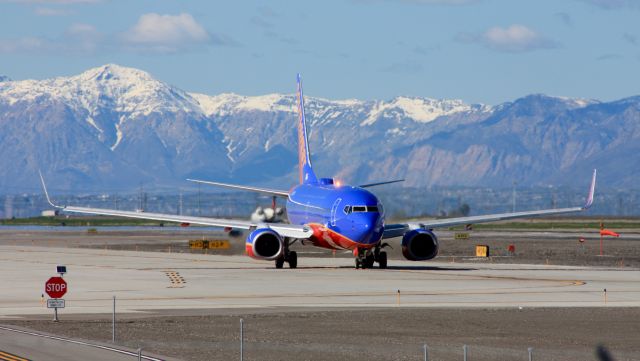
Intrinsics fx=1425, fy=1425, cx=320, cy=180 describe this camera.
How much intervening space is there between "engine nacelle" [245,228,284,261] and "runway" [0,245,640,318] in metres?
0.99

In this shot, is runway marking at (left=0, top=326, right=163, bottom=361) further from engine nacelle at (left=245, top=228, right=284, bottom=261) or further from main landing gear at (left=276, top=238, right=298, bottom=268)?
→ main landing gear at (left=276, top=238, right=298, bottom=268)

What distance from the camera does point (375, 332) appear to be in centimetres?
4638

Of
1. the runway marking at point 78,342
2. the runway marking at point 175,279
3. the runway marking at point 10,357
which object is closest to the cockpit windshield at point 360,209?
the runway marking at point 175,279

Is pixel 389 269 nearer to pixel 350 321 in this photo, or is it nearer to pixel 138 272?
pixel 138 272

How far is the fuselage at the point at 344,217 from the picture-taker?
76375mm

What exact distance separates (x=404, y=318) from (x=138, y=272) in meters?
31.6

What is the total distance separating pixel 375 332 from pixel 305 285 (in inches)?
837

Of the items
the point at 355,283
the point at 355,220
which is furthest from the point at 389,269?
the point at 355,283

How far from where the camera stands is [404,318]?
5081cm

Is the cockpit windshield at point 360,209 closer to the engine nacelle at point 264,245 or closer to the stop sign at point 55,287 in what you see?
the engine nacelle at point 264,245

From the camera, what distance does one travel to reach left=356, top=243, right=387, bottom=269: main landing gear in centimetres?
8062

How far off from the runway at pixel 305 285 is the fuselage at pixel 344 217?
5.96ft

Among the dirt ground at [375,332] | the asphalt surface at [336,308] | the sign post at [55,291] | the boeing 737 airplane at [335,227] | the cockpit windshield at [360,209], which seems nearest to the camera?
the dirt ground at [375,332]

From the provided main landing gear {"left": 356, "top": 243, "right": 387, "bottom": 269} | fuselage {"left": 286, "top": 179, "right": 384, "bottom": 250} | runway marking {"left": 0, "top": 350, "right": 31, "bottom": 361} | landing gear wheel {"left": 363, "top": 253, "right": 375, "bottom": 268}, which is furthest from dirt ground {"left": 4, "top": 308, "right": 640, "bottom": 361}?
landing gear wheel {"left": 363, "top": 253, "right": 375, "bottom": 268}
